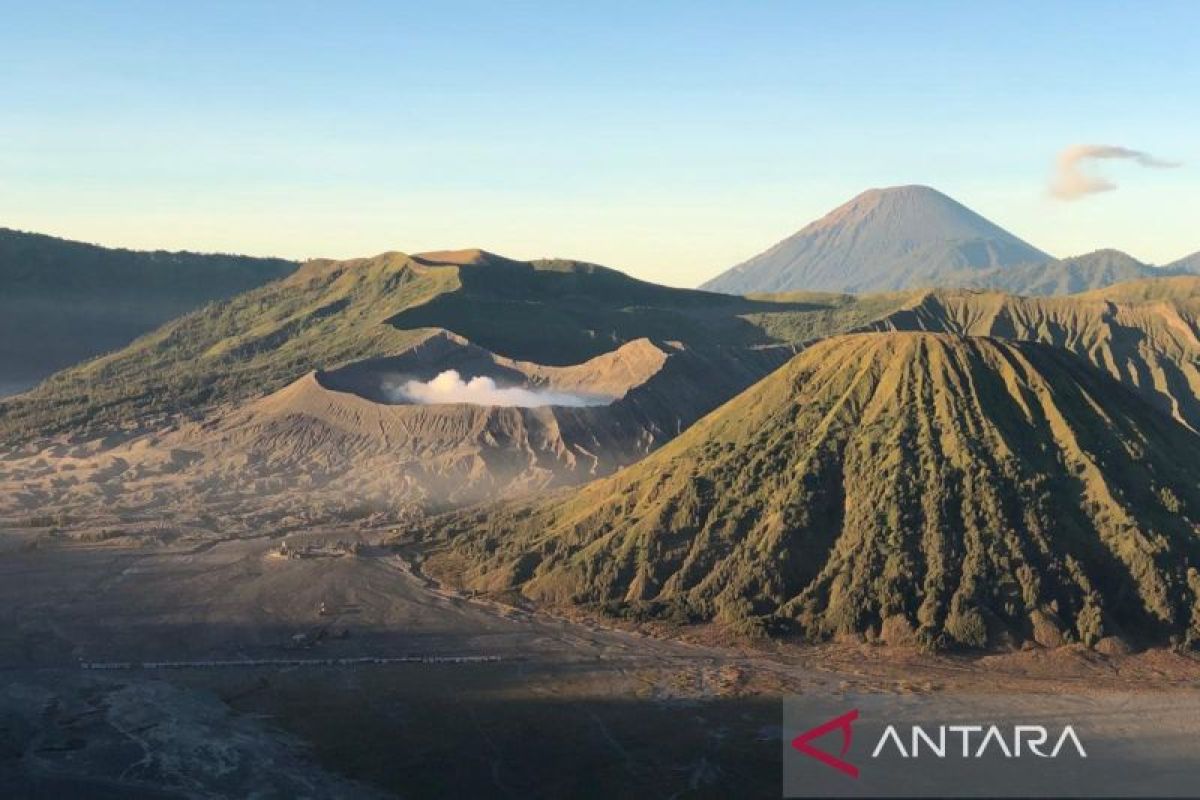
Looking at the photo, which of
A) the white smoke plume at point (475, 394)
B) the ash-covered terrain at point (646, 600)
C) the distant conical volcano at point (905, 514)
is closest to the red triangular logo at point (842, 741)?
the ash-covered terrain at point (646, 600)

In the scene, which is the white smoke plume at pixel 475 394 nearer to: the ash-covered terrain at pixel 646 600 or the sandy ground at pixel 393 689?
the ash-covered terrain at pixel 646 600

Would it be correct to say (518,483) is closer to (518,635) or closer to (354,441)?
(354,441)

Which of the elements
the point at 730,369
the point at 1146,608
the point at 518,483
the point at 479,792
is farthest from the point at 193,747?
the point at 730,369

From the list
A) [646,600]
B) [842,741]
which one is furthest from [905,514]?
[842,741]

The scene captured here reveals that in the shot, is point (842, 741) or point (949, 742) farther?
point (842, 741)

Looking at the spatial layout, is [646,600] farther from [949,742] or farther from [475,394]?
[475,394]

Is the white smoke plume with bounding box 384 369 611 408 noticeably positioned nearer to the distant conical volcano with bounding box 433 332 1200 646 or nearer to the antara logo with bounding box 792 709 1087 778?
the distant conical volcano with bounding box 433 332 1200 646
